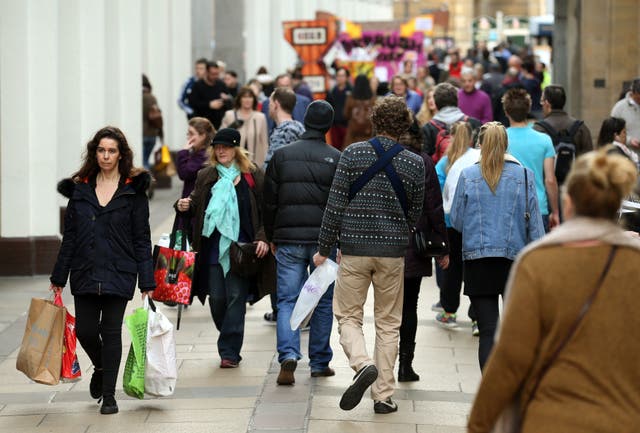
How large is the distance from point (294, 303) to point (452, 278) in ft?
7.14

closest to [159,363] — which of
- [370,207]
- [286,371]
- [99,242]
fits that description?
[99,242]

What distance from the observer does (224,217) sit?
942 cm

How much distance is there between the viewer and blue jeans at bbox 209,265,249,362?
941 cm

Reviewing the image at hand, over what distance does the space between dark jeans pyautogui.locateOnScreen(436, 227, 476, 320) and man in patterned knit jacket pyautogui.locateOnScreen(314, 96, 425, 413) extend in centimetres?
244

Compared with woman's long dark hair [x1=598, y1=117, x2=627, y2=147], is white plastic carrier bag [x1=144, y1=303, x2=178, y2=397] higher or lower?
lower

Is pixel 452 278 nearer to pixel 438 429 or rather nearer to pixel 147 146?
pixel 438 429

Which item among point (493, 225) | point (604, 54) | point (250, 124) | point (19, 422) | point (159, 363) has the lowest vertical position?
point (19, 422)

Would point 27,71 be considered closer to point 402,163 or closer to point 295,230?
point 295,230

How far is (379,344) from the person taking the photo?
805cm

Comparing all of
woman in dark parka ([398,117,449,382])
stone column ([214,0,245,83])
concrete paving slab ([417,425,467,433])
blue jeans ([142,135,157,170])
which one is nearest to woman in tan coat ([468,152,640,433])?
concrete paving slab ([417,425,467,433])

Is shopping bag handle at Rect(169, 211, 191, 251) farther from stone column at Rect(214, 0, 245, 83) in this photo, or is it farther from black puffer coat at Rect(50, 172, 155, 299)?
stone column at Rect(214, 0, 245, 83)

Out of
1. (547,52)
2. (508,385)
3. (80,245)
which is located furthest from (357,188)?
(547,52)

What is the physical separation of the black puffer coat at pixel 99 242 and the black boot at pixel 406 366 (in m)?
1.72

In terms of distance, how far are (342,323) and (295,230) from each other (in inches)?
37.6
